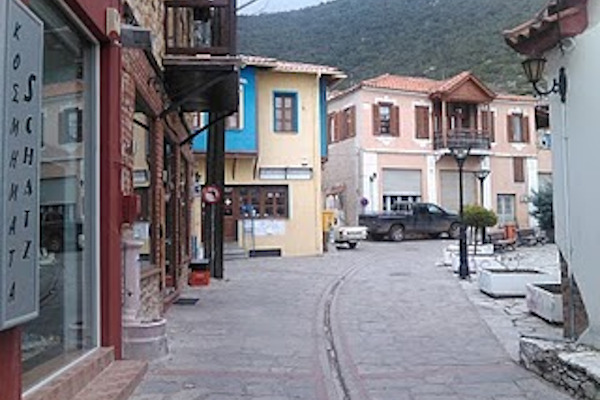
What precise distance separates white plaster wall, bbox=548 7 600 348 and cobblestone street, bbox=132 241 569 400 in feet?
3.69

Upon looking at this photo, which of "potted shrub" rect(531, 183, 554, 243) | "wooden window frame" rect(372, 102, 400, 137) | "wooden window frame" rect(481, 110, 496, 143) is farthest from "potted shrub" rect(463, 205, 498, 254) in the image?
"wooden window frame" rect(481, 110, 496, 143)

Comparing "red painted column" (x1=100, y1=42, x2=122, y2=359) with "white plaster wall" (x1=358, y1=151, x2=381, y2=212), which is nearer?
"red painted column" (x1=100, y1=42, x2=122, y2=359)

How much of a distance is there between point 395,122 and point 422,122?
1779 millimetres

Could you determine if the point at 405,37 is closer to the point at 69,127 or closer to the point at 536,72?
the point at 536,72

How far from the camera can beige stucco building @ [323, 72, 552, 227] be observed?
31.4 meters

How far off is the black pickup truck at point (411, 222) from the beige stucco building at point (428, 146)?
1.58 m

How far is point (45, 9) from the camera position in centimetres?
478

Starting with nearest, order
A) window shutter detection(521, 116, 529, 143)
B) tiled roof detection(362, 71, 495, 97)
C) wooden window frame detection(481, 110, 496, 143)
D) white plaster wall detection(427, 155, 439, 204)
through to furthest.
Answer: tiled roof detection(362, 71, 495, 97) → white plaster wall detection(427, 155, 439, 204) → wooden window frame detection(481, 110, 496, 143) → window shutter detection(521, 116, 529, 143)

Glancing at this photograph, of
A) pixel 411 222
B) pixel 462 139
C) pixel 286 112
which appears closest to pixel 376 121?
pixel 462 139

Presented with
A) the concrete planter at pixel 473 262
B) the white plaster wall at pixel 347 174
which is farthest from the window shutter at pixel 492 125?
the concrete planter at pixel 473 262

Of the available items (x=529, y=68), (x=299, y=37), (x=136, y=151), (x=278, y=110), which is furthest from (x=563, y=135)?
(x=299, y=37)

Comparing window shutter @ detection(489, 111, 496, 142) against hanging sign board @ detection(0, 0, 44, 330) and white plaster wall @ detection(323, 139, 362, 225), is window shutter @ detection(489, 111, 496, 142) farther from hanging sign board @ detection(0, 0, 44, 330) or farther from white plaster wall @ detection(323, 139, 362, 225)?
hanging sign board @ detection(0, 0, 44, 330)

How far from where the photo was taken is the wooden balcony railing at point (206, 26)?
33.4 ft

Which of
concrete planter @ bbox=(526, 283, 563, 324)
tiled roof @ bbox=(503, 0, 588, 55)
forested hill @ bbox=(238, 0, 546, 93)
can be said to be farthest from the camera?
forested hill @ bbox=(238, 0, 546, 93)
